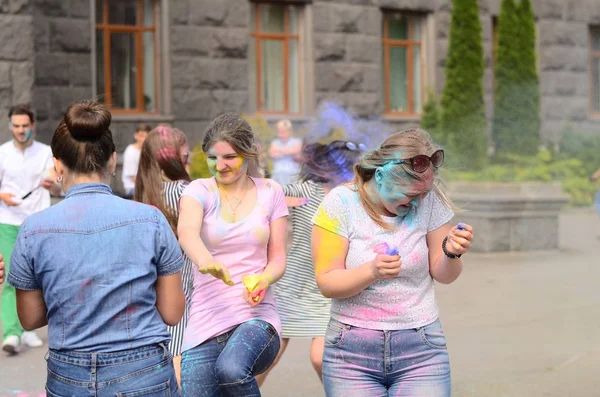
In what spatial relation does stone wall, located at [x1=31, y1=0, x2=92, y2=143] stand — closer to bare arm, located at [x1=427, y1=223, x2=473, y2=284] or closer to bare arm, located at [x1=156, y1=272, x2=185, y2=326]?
bare arm, located at [x1=427, y1=223, x2=473, y2=284]

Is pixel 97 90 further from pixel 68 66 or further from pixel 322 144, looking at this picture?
pixel 322 144

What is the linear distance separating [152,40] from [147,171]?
11.5 m

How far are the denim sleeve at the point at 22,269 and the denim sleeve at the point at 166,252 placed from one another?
40 centimetres

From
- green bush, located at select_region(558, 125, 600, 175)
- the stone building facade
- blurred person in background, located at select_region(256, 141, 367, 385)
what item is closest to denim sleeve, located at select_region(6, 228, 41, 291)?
blurred person in background, located at select_region(256, 141, 367, 385)

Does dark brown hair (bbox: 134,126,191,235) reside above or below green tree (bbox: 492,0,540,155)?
below

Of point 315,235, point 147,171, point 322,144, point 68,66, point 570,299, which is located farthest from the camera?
point 68,66

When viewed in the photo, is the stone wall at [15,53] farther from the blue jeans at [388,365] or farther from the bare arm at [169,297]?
the bare arm at [169,297]

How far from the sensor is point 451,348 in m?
7.56

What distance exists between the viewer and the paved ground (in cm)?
653

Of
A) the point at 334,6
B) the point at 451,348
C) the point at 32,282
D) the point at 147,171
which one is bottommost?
the point at 451,348

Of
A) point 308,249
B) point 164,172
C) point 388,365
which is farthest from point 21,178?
point 388,365

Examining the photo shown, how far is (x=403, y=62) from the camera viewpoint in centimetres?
1962

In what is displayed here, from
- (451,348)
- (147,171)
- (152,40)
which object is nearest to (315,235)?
(147,171)

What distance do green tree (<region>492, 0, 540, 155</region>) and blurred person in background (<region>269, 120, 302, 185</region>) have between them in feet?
17.9
